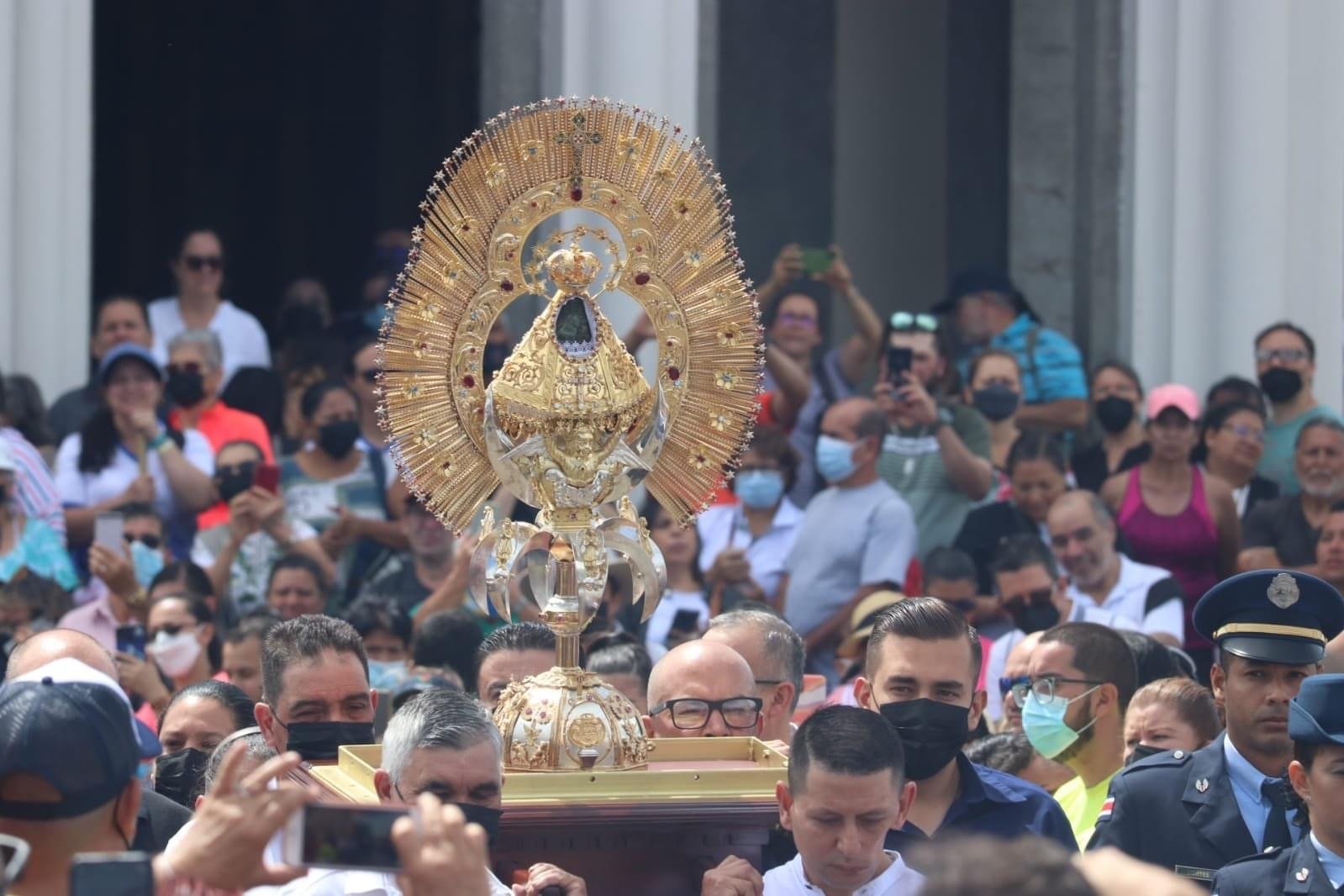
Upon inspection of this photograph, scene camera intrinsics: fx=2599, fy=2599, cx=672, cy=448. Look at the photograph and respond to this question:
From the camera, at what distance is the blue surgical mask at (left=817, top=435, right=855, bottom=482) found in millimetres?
9352

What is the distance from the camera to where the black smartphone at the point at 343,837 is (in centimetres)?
358

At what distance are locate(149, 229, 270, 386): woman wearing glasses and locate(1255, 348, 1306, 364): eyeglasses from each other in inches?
166

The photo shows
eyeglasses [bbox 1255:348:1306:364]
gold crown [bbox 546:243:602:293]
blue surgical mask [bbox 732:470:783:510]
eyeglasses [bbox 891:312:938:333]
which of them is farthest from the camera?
eyeglasses [bbox 1255:348:1306:364]

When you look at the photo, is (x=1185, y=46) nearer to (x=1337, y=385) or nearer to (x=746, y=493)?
(x=1337, y=385)

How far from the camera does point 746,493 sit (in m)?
9.77

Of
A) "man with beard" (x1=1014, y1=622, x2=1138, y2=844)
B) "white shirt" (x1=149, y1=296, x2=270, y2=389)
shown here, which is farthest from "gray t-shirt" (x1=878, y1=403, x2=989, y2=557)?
"man with beard" (x1=1014, y1=622, x2=1138, y2=844)

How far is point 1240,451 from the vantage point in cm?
1002

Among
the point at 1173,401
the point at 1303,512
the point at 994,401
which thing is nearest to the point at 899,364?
the point at 994,401

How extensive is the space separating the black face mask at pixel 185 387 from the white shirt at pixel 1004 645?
11.4 feet

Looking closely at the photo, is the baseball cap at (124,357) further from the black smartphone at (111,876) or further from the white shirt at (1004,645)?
the black smartphone at (111,876)

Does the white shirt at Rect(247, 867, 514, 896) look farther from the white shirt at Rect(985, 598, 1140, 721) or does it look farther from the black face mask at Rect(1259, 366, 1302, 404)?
the black face mask at Rect(1259, 366, 1302, 404)

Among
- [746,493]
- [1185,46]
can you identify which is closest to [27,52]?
[746,493]

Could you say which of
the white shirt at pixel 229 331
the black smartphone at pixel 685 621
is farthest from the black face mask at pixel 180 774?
the white shirt at pixel 229 331

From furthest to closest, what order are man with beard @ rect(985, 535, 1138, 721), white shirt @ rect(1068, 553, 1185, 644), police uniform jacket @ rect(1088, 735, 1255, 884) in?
1. white shirt @ rect(1068, 553, 1185, 644)
2. man with beard @ rect(985, 535, 1138, 721)
3. police uniform jacket @ rect(1088, 735, 1255, 884)
